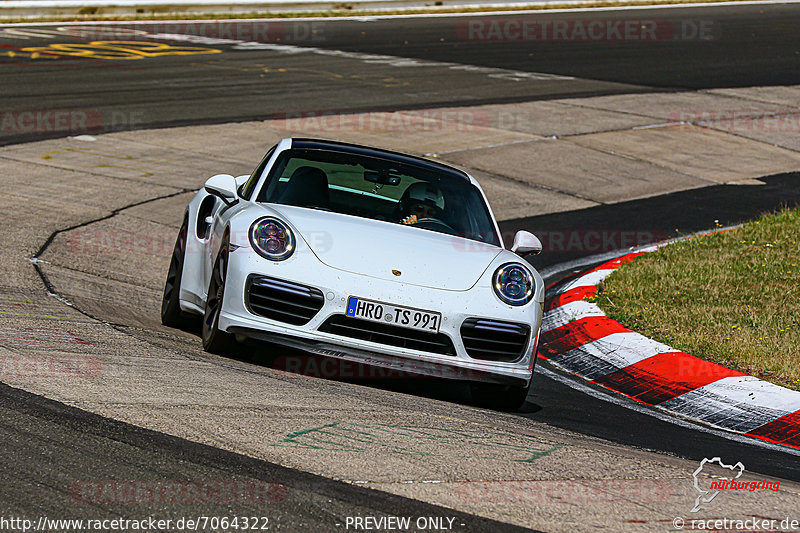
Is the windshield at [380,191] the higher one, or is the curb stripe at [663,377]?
the windshield at [380,191]

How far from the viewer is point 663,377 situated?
6.79 metres

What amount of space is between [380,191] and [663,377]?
223 centimetres

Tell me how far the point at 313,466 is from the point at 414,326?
1.84 m

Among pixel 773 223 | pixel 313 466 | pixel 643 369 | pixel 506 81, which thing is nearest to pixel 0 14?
pixel 506 81

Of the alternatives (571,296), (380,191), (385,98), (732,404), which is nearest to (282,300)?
(380,191)

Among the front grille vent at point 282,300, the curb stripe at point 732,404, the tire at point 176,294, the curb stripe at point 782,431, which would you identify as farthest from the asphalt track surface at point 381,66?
the curb stripe at point 782,431

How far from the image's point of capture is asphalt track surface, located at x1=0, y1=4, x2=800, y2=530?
375 centimetres

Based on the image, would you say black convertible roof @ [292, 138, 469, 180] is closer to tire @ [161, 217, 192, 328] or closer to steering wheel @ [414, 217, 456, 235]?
steering wheel @ [414, 217, 456, 235]

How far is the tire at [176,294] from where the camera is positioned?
22.9ft

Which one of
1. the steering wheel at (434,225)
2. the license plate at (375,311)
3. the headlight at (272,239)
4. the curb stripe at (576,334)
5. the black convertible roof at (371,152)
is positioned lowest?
the curb stripe at (576,334)

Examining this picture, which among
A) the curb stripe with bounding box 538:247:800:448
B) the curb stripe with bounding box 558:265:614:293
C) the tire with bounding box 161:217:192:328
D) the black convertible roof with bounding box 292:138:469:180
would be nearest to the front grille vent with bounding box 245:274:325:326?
the tire with bounding box 161:217:192:328

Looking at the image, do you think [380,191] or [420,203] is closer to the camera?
[420,203]

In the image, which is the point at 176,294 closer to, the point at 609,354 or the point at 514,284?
the point at 514,284

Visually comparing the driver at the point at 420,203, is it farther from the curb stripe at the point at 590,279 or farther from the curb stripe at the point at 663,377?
the curb stripe at the point at 590,279
